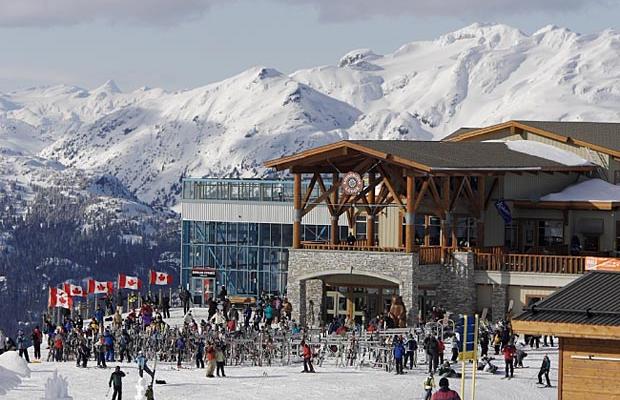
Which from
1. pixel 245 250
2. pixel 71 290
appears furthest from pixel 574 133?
pixel 245 250

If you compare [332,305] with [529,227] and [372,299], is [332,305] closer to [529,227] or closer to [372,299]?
[372,299]

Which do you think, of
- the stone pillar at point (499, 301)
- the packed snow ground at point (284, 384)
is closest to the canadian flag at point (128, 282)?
the stone pillar at point (499, 301)

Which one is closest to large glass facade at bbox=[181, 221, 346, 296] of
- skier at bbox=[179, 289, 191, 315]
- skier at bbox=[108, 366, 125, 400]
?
skier at bbox=[179, 289, 191, 315]

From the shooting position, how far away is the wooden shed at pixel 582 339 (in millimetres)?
26625

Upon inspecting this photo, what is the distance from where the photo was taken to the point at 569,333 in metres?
26.6

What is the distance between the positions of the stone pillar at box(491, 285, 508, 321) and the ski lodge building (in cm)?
5

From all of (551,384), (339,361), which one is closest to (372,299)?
(339,361)

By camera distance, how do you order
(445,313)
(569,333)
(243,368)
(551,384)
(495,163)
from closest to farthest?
(569,333) < (551,384) < (243,368) < (445,313) < (495,163)

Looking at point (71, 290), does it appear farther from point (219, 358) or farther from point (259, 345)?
point (219, 358)

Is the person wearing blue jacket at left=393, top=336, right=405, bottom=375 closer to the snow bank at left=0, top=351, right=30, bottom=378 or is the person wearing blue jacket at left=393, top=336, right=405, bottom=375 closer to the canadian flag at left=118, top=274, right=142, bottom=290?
the snow bank at left=0, top=351, right=30, bottom=378

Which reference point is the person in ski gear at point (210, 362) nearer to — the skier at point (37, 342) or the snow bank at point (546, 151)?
the skier at point (37, 342)

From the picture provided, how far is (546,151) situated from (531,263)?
7631 mm

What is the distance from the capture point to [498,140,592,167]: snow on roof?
63062mm

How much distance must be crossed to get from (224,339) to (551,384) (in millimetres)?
10166
